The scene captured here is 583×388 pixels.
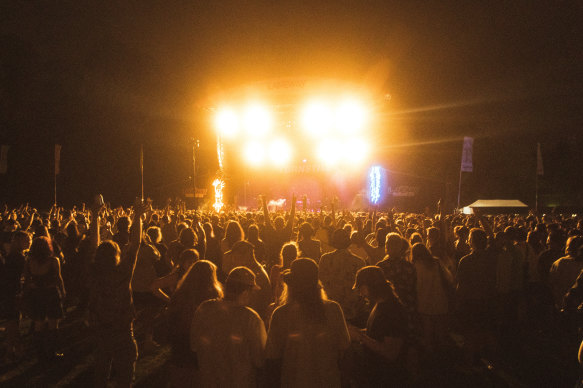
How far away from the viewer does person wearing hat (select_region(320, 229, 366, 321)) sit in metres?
4.51

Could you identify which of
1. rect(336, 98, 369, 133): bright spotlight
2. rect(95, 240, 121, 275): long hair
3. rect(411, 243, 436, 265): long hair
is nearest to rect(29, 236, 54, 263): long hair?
rect(95, 240, 121, 275): long hair

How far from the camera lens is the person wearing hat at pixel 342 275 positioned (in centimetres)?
451

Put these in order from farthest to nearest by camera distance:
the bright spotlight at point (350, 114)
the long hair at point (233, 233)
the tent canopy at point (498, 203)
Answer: the tent canopy at point (498, 203), the bright spotlight at point (350, 114), the long hair at point (233, 233)

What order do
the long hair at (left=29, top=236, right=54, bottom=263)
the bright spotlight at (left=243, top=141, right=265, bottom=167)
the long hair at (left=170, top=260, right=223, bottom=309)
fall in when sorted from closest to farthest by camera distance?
the long hair at (left=170, top=260, right=223, bottom=309), the long hair at (left=29, top=236, right=54, bottom=263), the bright spotlight at (left=243, top=141, right=265, bottom=167)

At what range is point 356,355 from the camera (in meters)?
3.88

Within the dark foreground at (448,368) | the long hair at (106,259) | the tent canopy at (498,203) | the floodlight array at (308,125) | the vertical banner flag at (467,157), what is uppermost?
the floodlight array at (308,125)

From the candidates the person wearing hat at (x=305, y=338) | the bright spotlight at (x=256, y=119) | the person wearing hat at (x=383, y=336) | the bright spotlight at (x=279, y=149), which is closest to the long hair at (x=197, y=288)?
the person wearing hat at (x=305, y=338)

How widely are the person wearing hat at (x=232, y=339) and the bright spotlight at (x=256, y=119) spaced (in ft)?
57.5

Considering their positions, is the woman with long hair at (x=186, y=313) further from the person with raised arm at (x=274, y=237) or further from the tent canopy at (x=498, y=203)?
the tent canopy at (x=498, y=203)

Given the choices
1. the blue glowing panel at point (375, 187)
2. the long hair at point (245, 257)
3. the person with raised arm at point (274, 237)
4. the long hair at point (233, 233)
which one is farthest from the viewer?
the blue glowing panel at point (375, 187)

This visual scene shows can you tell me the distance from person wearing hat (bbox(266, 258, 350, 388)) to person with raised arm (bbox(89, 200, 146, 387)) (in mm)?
1763

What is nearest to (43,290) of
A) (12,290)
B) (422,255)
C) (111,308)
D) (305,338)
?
(12,290)


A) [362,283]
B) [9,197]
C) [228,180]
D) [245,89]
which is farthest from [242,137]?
[362,283]

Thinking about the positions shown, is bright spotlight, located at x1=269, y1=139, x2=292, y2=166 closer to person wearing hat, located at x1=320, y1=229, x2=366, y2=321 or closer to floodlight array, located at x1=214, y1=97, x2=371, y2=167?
floodlight array, located at x1=214, y1=97, x2=371, y2=167
